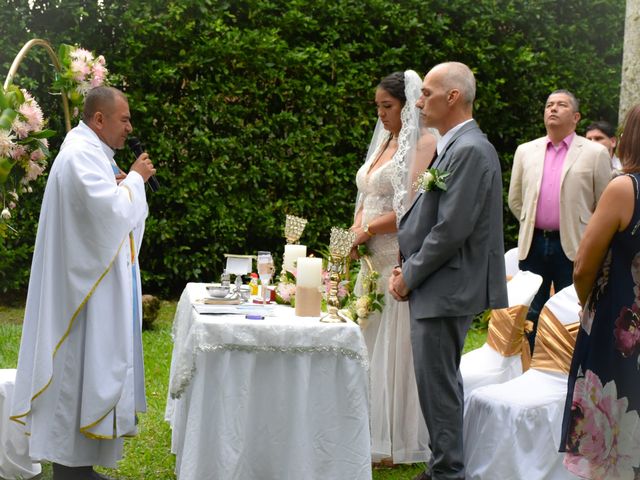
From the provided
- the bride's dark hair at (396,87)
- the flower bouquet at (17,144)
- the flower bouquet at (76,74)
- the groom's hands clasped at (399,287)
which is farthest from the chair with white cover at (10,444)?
the bride's dark hair at (396,87)

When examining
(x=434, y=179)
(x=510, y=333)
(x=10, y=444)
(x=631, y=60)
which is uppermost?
(x=631, y=60)

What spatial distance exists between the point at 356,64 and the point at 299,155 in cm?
101

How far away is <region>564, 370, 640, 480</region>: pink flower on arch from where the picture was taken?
3.62 metres

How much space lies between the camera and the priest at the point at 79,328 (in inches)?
171

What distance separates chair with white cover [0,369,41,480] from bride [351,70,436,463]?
5.93 ft

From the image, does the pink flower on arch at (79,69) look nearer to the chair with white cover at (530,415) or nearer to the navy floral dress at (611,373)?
the chair with white cover at (530,415)

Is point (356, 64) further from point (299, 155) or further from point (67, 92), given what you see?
point (67, 92)

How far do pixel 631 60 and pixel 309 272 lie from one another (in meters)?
4.72

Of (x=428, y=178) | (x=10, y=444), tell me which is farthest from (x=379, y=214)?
(x=10, y=444)

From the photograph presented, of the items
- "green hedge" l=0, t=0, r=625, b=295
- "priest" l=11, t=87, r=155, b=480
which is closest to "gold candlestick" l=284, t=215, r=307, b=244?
"priest" l=11, t=87, r=155, b=480

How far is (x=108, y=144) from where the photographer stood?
15.3 ft

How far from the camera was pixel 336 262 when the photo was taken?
4.44m

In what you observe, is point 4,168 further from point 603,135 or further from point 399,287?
point 603,135

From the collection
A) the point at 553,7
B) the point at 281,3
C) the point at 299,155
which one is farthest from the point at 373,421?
the point at 553,7
